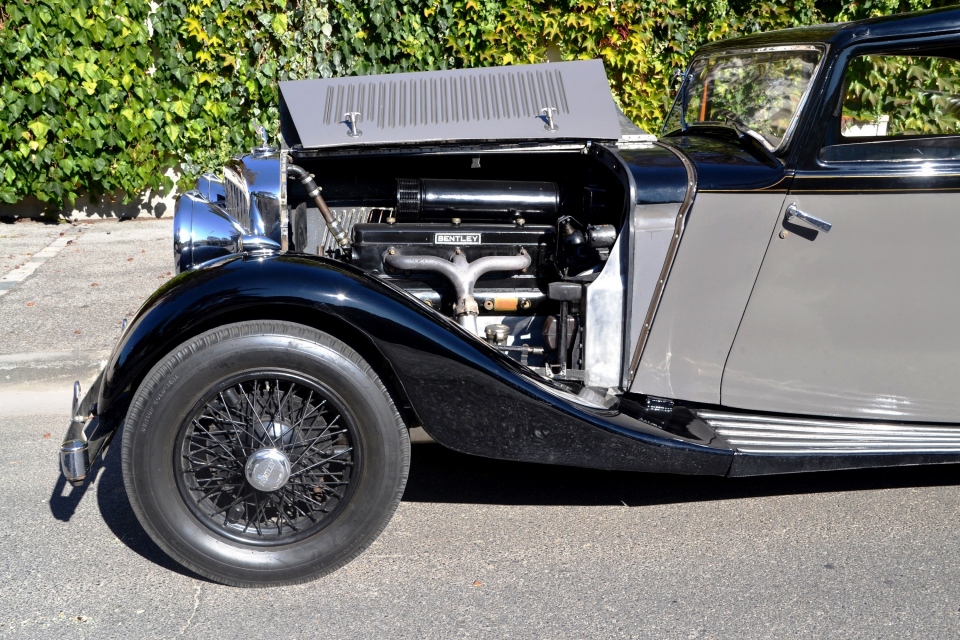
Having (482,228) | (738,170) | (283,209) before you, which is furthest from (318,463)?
(738,170)

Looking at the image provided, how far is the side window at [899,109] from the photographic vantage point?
2.97m

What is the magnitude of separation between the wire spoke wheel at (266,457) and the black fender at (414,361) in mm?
223

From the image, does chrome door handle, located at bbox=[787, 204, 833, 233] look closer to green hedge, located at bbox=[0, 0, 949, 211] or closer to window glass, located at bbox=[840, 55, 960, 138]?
window glass, located at bbox=[840, 55, 960, 138]

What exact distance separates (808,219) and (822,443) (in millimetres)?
791

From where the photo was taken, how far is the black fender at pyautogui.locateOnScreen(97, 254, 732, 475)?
264 cm

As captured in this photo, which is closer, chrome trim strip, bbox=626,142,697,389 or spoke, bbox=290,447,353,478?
spoke, bbox=290,447,353,478

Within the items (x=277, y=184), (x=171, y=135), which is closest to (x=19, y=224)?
(x=171, y=135)

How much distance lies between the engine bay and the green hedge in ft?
13.1

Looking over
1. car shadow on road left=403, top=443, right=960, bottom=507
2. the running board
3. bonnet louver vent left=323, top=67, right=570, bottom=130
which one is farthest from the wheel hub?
the running board

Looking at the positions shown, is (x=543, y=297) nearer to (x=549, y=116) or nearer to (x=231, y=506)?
(x=549, y=116)

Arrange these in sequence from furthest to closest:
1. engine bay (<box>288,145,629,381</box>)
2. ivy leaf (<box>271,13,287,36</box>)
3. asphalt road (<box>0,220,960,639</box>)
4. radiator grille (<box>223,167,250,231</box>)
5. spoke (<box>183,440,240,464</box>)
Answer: ivy leaf (<box>271,13,287,36</box>)
radiator grille (<box>223,167,250,231</box>)
engine bay (<box>288,145,629,381</box>)
spoke (<box>183,440,240,464</box>)
asphalt road (<box>0,220,960,639</box>)

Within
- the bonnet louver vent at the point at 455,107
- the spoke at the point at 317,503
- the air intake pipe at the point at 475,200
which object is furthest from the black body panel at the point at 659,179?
the spoke at the point at 317,503

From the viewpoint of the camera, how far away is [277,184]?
3504 mm

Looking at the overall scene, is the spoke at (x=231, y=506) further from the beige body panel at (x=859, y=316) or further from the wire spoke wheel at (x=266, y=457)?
the beige body panel at (x=859, y=316)
